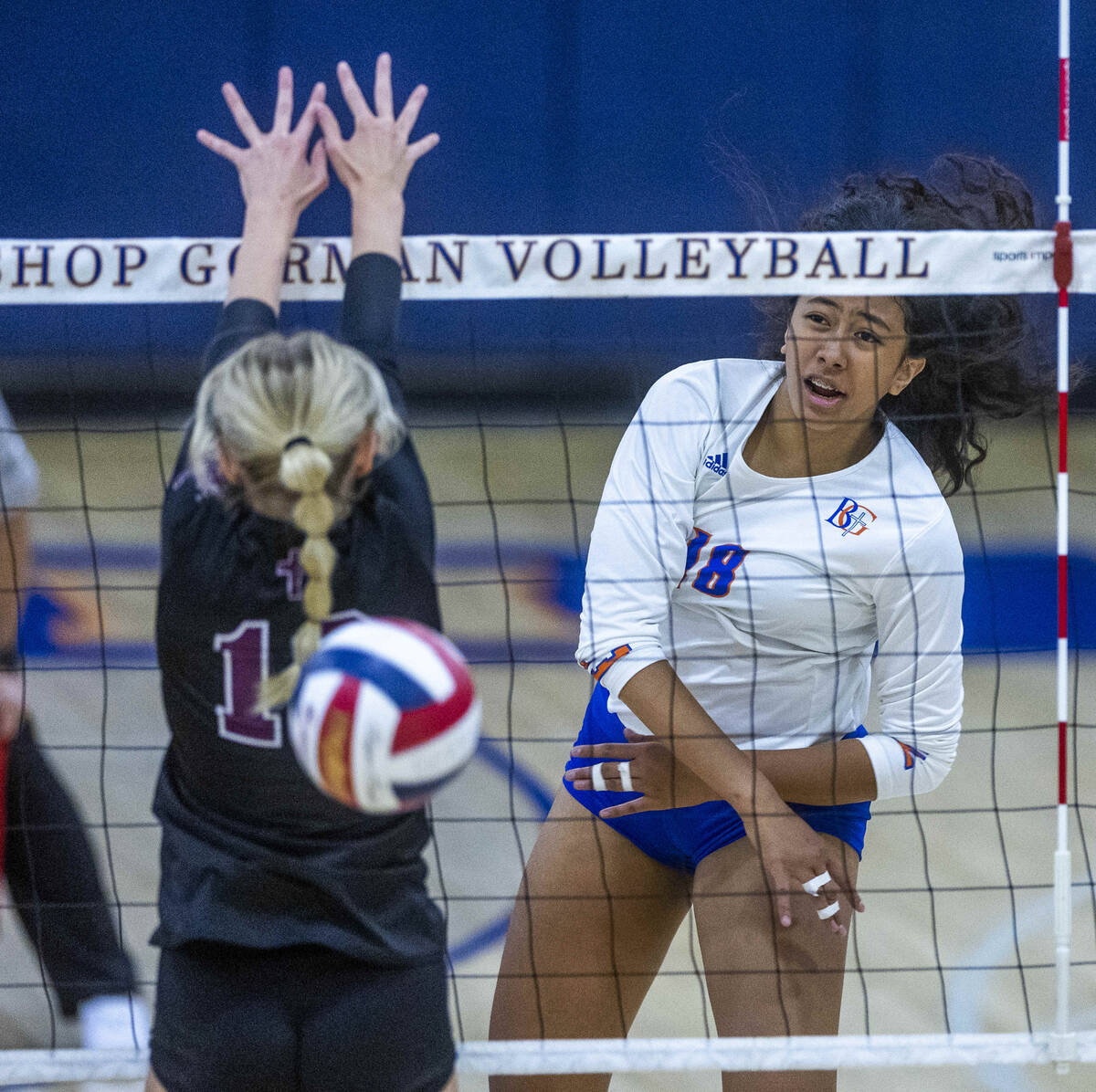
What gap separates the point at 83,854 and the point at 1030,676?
3974 mm

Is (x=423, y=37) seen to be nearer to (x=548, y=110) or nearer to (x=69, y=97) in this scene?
(x=548, y=110)

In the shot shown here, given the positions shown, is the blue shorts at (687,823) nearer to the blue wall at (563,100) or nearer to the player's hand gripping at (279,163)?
the player's hand gripping at (279,163)

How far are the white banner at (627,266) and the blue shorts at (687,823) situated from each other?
0.73m

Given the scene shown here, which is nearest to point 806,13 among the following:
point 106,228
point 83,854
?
point 106,228

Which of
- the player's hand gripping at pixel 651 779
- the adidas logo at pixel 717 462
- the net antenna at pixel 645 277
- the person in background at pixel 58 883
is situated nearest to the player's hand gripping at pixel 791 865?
the player's hand gripping at pixel 651 779

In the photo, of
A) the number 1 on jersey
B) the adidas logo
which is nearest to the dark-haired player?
the adidas logo

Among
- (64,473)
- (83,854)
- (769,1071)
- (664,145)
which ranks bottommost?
(769,1071)

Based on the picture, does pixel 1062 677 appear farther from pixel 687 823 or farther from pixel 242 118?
pixel 242 118

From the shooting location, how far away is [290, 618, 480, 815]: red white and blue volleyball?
147 cm

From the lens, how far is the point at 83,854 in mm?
2658

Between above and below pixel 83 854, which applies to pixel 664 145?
above

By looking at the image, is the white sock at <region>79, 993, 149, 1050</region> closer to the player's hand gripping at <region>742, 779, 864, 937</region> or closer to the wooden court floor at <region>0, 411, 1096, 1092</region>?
the wooden court floor at <region>0, 411, 1096, 1092</region>

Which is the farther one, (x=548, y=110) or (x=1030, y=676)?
(x=548, y=110)

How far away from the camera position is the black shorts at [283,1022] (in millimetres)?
1572
